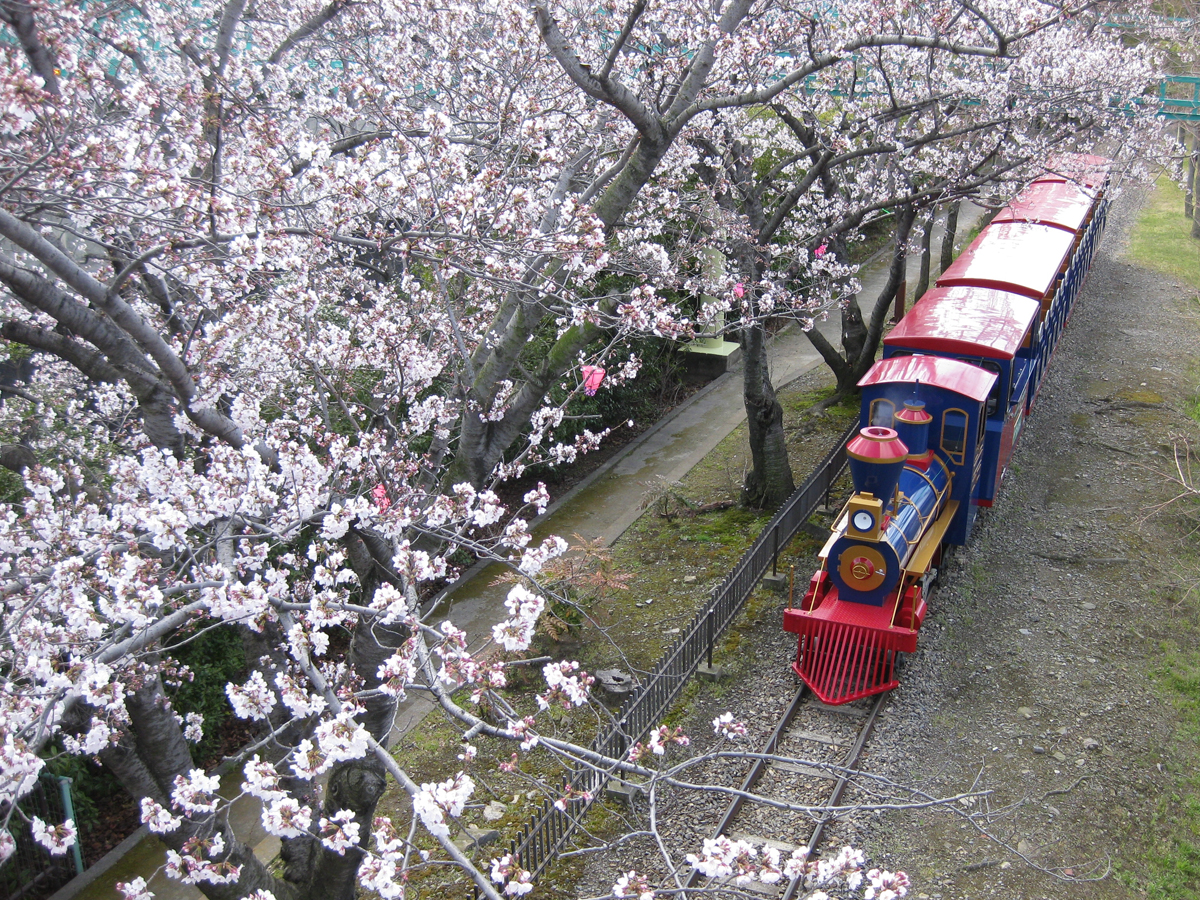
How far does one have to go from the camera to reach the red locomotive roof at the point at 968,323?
390 inches

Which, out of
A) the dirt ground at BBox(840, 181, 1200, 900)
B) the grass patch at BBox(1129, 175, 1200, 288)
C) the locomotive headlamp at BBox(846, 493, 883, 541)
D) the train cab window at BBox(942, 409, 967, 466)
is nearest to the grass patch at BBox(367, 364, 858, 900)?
the locomotive headlamp at BBox(846, 493, 883, 541)

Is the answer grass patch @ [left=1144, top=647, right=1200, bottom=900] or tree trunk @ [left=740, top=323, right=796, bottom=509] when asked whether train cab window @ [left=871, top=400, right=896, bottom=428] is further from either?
grass patch @ [left=1144, top=647, right=1200, bottom=900]

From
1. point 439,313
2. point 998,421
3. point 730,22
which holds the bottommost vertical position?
point 998,421

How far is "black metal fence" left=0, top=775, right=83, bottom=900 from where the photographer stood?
6656mm

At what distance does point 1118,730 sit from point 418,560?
686cm

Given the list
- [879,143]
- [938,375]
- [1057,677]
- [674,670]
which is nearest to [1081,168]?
[879,143]

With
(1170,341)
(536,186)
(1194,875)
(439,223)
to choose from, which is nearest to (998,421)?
(1194,875)

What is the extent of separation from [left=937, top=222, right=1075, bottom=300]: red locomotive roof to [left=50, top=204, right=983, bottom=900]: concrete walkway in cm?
380

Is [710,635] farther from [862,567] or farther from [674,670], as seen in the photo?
[862,567]

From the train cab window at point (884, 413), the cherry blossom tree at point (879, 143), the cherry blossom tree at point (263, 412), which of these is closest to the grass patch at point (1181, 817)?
the train cab window at point (884, 413)

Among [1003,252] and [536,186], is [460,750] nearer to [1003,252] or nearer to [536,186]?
[536,186]

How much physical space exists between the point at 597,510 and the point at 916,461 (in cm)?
495

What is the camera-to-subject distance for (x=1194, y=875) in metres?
6.51

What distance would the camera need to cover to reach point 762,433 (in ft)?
39.5
